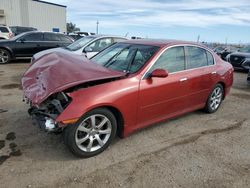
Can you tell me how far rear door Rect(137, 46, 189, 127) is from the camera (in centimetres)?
418

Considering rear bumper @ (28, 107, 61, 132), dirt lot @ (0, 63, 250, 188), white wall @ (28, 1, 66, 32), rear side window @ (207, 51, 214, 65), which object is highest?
white wall @ (28, 1, 66, 32)

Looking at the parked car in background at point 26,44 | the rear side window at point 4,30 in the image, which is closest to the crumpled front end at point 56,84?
the parked car in background at point 26,44

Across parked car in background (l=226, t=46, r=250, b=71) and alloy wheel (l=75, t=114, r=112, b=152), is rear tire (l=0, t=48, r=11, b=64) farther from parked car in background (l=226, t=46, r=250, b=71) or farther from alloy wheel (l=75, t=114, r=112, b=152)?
parked car in background (l=226, t=46, r=250, b=71)

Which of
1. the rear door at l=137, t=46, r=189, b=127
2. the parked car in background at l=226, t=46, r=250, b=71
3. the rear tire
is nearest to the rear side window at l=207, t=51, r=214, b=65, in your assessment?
the rear door at l=137, t=46, r=189, b=127

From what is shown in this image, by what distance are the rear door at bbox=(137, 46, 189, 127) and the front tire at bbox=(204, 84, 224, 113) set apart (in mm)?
884

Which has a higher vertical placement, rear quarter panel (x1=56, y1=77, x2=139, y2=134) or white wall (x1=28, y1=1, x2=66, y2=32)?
white wall (x1=28, y1=1, x2=66, y2=32)

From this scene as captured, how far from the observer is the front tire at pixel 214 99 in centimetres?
572

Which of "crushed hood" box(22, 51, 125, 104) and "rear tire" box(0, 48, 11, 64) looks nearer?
A: "crushed hood" box(22, 51, 125, 104)

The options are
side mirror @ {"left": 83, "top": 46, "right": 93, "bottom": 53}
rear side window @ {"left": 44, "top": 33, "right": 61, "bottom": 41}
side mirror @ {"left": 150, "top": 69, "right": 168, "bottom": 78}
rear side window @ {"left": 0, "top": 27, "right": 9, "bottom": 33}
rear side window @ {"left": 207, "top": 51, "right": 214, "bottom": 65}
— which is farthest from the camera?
rear side window @ {"left": 0, "top": 27, "right": 9, "bottom": 33}

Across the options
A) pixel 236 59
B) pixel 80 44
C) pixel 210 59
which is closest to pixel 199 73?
pixel 210 59

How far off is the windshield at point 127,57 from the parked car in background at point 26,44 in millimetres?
8537

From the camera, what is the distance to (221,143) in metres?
4.39

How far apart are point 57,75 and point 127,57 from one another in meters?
1.31

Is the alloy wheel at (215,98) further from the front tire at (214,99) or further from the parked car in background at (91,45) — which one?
the parked car in background at (91,45)
